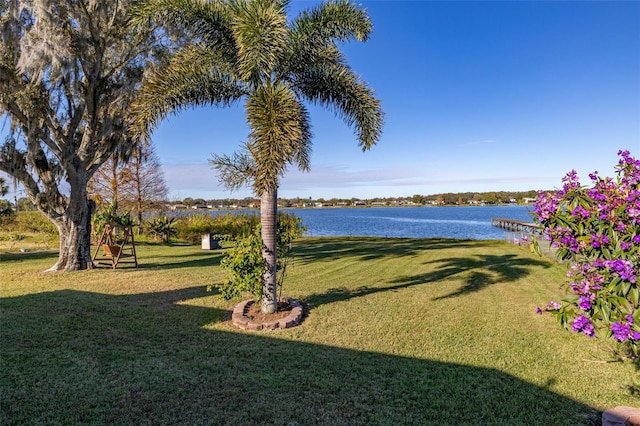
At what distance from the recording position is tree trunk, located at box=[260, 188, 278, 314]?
6215 mm

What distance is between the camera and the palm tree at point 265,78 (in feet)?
17.7

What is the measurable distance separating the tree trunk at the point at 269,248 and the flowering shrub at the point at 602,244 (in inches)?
164

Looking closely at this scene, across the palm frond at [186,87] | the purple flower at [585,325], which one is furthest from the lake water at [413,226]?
the palm frond at [186,87]

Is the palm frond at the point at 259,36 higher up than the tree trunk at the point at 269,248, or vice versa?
the palm frond at the point at 259,36

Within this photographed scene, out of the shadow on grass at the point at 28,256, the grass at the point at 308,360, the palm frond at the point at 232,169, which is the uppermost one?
the palm frond at the point at 232,169

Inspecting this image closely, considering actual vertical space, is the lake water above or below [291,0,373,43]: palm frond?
below

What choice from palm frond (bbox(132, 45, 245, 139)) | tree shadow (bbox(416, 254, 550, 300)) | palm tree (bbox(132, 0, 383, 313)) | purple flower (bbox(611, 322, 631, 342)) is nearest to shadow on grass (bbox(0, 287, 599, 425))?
purple flower (bbox(611, 322, 631, 342))

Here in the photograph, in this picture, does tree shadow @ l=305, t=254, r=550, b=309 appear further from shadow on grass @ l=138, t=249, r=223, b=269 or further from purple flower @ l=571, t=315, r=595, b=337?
shadow on grass @ l=138, t=249, r=223, b=269

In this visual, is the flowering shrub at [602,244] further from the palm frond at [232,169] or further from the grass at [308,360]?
the palm frond at [232,169]

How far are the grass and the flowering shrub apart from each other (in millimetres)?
1171

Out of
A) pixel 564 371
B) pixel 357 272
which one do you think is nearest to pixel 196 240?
pixel 357 272

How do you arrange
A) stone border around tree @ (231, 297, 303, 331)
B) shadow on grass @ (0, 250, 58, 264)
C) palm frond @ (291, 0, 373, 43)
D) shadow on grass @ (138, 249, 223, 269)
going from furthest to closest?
shadow on grass @ (0, 250, 58, 264) < shadow on grass @ (138, 249, 223, 269) < palm frond @ (291, 0, 373, 43) < stone border around tree @ (231, 297, 303, 331)

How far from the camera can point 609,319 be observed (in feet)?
9.16

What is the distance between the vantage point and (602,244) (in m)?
2.89
